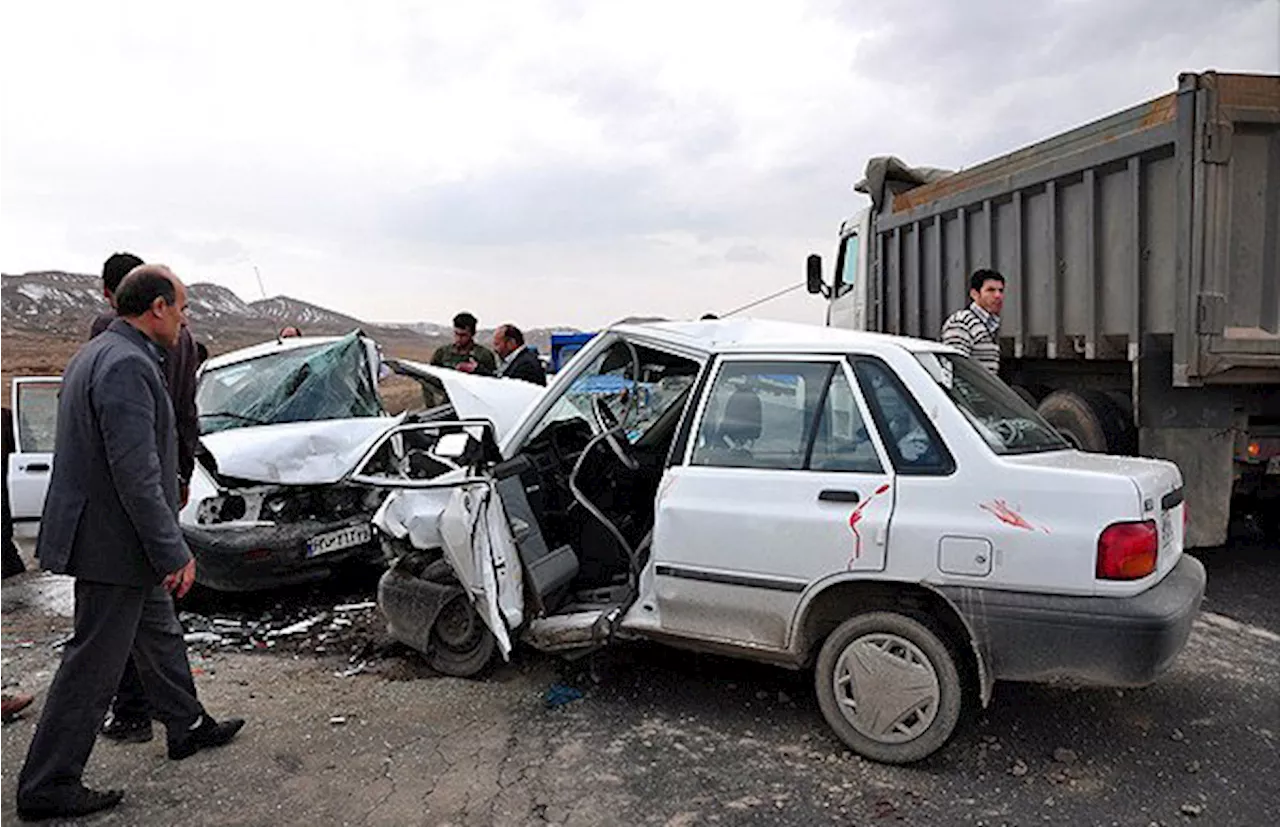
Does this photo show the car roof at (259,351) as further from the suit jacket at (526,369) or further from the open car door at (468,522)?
the open car door at (468,522)

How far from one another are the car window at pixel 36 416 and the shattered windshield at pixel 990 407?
266 inches

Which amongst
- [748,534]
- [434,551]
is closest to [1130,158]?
[748,534]

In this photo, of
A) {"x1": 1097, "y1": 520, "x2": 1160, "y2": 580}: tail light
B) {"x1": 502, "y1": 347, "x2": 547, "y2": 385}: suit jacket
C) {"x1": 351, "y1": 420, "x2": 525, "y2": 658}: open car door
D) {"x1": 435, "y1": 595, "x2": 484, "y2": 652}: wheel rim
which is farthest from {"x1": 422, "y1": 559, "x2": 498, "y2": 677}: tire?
{"x1": 502, "y1": 347, "x2": 547, "y2": 385}: suit jacket

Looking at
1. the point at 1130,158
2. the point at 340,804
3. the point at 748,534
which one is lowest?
the point at 340,804

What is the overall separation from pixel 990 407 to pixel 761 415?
0.90 meters

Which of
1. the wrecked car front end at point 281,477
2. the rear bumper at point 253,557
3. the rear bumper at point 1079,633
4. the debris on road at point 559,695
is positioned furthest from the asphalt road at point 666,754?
the wrecked car front end at point 281,477

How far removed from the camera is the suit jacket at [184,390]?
4285 mm

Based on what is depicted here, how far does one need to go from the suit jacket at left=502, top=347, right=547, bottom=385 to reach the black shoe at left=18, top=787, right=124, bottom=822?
484cm

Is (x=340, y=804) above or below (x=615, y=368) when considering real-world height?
below

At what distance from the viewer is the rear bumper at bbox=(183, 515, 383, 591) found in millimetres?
5172

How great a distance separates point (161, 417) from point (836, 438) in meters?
2.44

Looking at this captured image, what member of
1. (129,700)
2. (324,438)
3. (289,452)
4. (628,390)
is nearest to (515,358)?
(324,438)

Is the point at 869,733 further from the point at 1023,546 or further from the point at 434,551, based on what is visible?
the point at 434,551

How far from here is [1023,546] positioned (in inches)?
124
